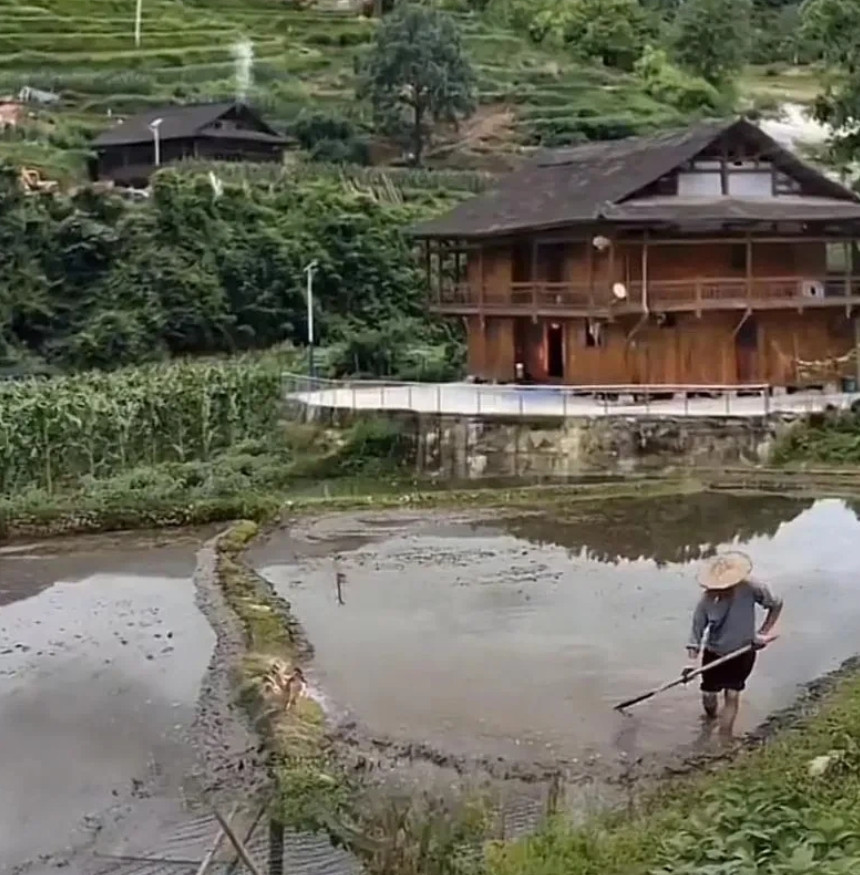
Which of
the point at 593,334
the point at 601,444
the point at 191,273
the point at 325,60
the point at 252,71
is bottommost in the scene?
the point at 601,444

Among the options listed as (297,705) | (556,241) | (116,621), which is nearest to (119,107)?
(556,241)

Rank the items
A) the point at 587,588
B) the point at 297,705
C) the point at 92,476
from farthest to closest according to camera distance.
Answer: the point at 92,476 < the point at 587,588 < the point at 297,705

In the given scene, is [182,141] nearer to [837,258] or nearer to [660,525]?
[837,258]

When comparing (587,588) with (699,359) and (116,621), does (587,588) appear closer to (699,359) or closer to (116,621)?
(116,621)

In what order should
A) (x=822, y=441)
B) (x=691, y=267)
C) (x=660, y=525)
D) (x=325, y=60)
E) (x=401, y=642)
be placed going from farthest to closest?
(x=325, y=60)
(x=691, y=267)
(x=822, y=441)
(x=660, y=525)
(x=401, y=642)

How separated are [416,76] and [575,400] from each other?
3537 cm

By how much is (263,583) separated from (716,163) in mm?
18030

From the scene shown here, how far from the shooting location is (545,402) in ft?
96.9

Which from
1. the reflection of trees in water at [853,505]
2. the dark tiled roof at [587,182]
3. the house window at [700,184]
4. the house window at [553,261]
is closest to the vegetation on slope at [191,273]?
the dark tiled roof at [587,182]

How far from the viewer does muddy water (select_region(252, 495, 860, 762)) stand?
11.7 metres

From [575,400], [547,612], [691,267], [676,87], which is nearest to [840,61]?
[691,267]

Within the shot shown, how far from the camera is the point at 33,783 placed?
10.6 meters

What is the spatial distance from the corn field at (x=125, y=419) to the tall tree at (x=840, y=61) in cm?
1394

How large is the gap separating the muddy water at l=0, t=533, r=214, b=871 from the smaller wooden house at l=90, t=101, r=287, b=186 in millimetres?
36526
